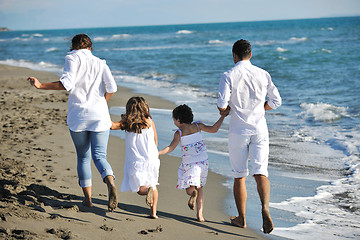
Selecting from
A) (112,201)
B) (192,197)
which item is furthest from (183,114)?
(112,201)

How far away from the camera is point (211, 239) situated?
351cm

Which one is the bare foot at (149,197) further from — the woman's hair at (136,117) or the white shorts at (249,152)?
the white shorts at (249,152)

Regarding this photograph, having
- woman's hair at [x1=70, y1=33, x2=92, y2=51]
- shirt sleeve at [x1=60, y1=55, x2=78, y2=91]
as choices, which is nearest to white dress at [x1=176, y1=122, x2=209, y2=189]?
shirt sleeve at [x1=60, y1=55, x2=78, y2=91]

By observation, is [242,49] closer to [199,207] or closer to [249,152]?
[249,152]

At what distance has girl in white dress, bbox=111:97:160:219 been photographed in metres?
3.86

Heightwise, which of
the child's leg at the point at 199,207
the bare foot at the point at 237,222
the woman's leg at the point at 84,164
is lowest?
the bare foot at the point at 237,222

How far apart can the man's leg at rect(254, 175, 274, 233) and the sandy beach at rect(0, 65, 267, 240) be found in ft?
0.83

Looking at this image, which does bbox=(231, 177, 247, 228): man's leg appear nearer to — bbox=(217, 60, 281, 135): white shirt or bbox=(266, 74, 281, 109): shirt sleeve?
bbox=(217, 60, 281, 135): white shirt

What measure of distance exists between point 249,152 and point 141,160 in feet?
3.43

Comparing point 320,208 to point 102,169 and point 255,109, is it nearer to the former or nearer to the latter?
point 255,109

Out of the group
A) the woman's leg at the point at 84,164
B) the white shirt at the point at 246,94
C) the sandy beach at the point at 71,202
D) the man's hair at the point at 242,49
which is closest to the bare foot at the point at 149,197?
the sandy beach at the point at 71,202

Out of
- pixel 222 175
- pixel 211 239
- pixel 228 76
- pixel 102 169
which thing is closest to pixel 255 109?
pixel 228 76

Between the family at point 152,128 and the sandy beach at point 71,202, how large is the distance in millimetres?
199

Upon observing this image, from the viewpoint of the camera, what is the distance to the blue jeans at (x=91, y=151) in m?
3.81
